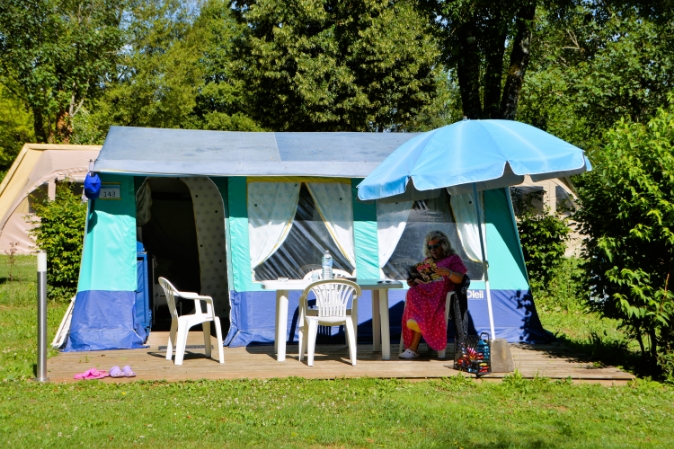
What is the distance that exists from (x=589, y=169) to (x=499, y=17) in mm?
6232

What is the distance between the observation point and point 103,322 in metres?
7.62

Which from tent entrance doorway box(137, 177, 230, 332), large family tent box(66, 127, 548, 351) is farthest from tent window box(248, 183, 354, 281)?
tent entrance doorway box(137, 177, 230, 332)

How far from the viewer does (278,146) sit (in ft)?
28.2

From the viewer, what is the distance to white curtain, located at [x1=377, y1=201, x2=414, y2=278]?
817 centimetres

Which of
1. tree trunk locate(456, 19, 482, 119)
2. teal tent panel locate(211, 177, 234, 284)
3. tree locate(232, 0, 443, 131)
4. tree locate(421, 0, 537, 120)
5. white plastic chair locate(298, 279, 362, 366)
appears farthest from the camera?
tree locate(232, 0, 443, 131)

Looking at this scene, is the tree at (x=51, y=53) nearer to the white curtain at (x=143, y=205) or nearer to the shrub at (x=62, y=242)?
the shrub at (x=62, y=242)

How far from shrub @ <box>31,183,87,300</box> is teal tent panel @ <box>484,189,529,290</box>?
5299 mm

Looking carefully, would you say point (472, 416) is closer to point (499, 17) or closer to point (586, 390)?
point (586, 390)

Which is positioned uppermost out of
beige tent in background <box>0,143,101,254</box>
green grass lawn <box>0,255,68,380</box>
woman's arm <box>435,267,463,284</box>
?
beige tent in background <box>0,143,101,254</box>

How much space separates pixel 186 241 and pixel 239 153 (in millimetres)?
3138

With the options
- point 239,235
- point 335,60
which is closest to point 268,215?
point 239,235

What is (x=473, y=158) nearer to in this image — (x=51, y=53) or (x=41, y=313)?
(x=41, y=313)

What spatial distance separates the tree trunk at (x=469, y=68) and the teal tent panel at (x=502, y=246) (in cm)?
413

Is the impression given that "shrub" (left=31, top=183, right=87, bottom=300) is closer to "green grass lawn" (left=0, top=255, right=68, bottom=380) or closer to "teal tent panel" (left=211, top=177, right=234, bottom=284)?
"green grass lawn" (left=0, top=255, right=68, bottom=380)
